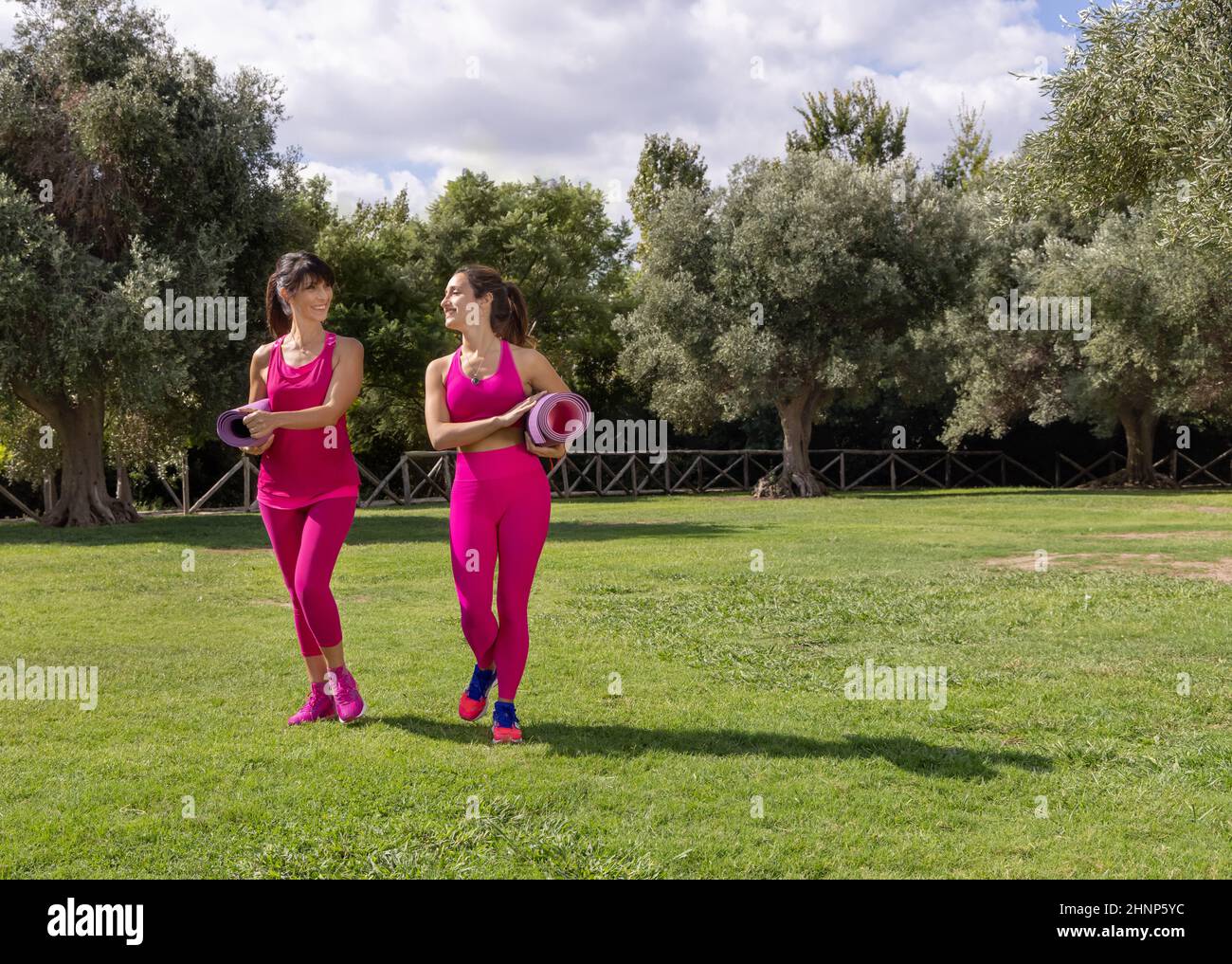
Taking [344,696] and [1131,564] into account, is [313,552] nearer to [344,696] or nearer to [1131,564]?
[344,696]

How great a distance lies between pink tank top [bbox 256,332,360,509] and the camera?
18.6 feet

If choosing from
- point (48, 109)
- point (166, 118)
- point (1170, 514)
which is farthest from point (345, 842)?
point (1170, 514)

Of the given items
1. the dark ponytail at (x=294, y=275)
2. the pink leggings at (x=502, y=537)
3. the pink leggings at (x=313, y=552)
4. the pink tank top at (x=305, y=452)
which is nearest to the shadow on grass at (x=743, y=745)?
the pink leggings at (x=502, y=537)

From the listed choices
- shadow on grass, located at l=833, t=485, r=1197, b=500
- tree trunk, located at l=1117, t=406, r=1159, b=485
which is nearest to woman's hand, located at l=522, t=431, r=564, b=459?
shadow on grass, located at l=833, t=485, r=1197, b=500

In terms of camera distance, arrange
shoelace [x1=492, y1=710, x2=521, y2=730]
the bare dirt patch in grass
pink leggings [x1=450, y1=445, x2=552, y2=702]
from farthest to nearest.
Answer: the bare dirt patch in grass → shoelace [x1=492, y1=710, x2=521, y2=730] → pink leggings [x1=450, y1=445, x2=552, y2=702]

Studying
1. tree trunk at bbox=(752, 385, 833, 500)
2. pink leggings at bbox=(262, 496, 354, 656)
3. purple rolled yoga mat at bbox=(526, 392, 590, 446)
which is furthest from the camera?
tree trunk at bbox=(752, 385, 833, 500)

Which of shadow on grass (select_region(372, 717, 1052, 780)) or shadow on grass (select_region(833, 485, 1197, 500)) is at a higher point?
shadow on grass (select_region(833, 485, 1197, 500))

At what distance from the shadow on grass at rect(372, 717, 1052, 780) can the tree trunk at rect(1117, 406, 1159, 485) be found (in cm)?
3231

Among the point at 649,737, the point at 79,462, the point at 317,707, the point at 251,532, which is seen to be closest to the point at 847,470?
the point at 251,532

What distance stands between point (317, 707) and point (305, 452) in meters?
1.33

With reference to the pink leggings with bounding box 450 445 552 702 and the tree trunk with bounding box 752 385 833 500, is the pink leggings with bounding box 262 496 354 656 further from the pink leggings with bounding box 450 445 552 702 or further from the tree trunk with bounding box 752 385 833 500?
the tree trunk with bounding box 752 385 833 500

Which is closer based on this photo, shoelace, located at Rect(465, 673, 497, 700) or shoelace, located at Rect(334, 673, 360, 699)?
shoelace, located at Rect(465, 673, 497, 700)
